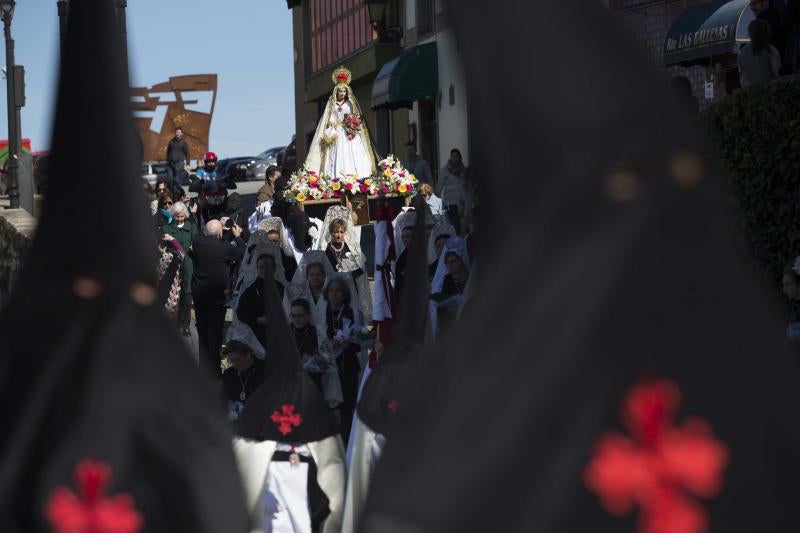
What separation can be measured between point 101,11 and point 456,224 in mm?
10174

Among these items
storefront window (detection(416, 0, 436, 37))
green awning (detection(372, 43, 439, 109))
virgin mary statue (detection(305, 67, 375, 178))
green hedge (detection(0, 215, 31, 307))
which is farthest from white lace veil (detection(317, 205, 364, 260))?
storefront window (detection(416, 0, 436, 37))

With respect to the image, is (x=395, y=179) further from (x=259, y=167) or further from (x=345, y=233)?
(x=259, y=167)

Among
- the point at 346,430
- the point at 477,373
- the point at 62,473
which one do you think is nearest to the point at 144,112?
the point at 62,473

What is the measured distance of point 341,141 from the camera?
16297 mm

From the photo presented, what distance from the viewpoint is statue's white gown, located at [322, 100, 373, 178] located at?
52.2 feet

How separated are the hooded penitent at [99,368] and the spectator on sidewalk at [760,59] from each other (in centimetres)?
715

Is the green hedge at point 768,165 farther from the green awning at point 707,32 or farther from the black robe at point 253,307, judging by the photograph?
the green awning at point 707,32

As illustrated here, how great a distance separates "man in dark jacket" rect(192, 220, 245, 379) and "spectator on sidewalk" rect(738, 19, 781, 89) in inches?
177

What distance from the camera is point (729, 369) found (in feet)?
6.12

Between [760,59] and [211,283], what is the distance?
4.70 meters

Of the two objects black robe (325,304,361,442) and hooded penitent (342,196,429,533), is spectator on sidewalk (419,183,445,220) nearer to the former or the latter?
black robe (325,304,361,442)

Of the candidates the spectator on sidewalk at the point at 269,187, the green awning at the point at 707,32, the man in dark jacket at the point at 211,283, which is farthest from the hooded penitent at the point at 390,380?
the green awning at the point at 707,32

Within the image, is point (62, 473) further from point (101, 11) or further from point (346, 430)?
point (346, 430)

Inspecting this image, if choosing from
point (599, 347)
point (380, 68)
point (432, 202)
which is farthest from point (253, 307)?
point (380, 68)
